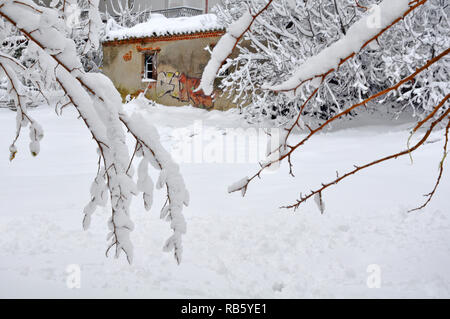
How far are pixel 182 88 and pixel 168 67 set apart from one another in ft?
3.07

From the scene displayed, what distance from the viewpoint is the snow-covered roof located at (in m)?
15.8

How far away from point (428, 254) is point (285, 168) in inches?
155

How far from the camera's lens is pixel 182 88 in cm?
1684

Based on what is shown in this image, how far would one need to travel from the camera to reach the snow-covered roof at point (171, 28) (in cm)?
1581

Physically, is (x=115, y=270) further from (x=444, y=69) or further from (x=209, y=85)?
(x=444, y=69)

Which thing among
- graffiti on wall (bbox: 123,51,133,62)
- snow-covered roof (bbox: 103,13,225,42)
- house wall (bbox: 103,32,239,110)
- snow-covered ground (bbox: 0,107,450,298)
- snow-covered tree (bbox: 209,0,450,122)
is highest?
snow-covered roof (bbox: 103,13,225,42)

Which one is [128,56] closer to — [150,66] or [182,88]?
[150,66]

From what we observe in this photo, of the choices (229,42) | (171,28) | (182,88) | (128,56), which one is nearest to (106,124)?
(229,42)

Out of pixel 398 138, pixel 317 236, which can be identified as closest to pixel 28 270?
pixel 317 236

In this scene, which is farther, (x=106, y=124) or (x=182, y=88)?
(x=182, y=88)

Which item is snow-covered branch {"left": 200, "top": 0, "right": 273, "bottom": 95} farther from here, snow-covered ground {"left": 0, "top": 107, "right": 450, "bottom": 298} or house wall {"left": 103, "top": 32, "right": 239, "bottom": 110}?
house wall {"left": 103, "top": 32, "right": 239, "bottom": 110}

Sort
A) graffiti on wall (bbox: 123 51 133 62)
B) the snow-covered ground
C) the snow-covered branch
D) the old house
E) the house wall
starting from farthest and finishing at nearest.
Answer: graffiti on wall (bbox: 123 51 133 62)
the house wall
the old house
the snow-covered ground
the snow-covered branch

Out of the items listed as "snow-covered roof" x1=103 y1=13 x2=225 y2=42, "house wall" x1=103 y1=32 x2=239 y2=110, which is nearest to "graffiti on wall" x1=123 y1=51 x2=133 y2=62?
"house wall" x1=103 y1=32 x2=239 y2=110

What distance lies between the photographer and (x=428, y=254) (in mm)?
5062
